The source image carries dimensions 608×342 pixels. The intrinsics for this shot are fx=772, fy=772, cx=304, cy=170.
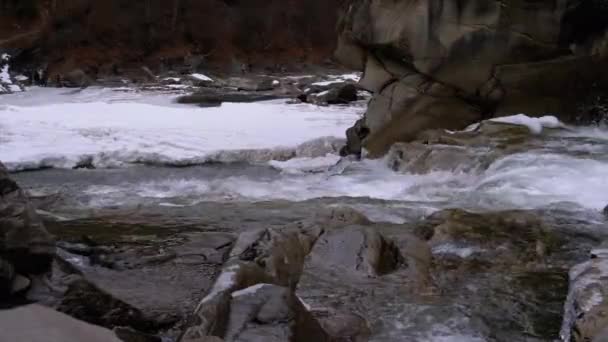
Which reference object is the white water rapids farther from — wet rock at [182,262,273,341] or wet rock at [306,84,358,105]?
wet rock at [182,262,273,341]

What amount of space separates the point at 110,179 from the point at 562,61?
7.34m

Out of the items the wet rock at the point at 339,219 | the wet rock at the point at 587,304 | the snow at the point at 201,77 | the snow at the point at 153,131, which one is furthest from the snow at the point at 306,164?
the snow at the point at 201,77

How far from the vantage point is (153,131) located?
48.9 ft

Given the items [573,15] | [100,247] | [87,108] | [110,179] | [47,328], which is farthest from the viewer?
[87,108]

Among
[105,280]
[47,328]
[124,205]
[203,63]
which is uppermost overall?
[47,328]

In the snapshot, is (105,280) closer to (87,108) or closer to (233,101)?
(87,108)

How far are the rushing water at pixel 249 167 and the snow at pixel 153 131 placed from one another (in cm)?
2

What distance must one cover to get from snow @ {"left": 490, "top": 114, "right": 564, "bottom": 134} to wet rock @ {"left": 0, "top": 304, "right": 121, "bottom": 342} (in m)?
9.17

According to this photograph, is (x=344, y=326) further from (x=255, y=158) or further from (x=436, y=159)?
(x=255, y=158)

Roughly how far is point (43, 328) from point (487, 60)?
1018 centimetres

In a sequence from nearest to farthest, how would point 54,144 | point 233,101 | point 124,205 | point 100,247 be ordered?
point 100,247 < point 124,205 < point 54,144 < point 233,101

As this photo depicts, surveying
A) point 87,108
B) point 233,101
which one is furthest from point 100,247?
point 233,101

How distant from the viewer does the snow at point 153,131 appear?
42.4 feet

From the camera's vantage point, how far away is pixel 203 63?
105 feet
